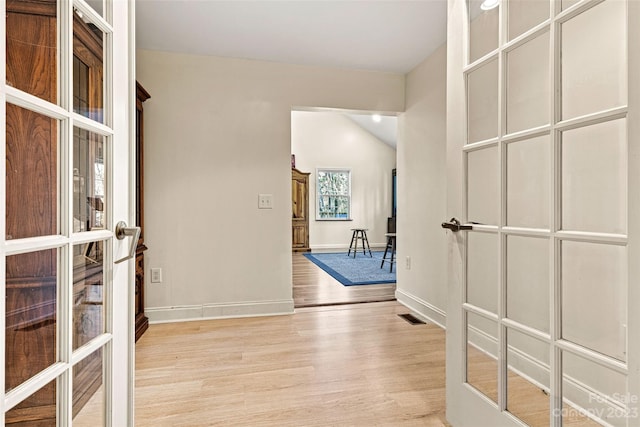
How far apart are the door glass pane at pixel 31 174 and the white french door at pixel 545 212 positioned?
1380 mm

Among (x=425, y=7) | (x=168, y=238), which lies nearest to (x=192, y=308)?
(x=168, y=238)

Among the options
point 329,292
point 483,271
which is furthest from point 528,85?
point 329,292

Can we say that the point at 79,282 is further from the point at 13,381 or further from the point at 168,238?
the point at 168,238

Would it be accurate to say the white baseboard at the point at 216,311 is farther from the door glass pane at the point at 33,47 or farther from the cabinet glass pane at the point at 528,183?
the door glass pane at the point at 33,47

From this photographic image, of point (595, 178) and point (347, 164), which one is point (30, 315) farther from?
point (347, 164)

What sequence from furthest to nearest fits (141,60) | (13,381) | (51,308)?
(141,60) < (51,308) < (13,381)

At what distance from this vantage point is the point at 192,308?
2885mm

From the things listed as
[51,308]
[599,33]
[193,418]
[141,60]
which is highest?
[141,60]

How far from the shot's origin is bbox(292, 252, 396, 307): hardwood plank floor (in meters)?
3.48

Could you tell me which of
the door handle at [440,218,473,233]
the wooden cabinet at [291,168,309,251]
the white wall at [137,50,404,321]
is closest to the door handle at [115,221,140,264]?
the door handle at [440,218,473,233]

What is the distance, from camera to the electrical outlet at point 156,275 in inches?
111

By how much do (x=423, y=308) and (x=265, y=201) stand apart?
1.72m

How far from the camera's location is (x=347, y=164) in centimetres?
779

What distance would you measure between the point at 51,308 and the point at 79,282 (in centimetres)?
10
